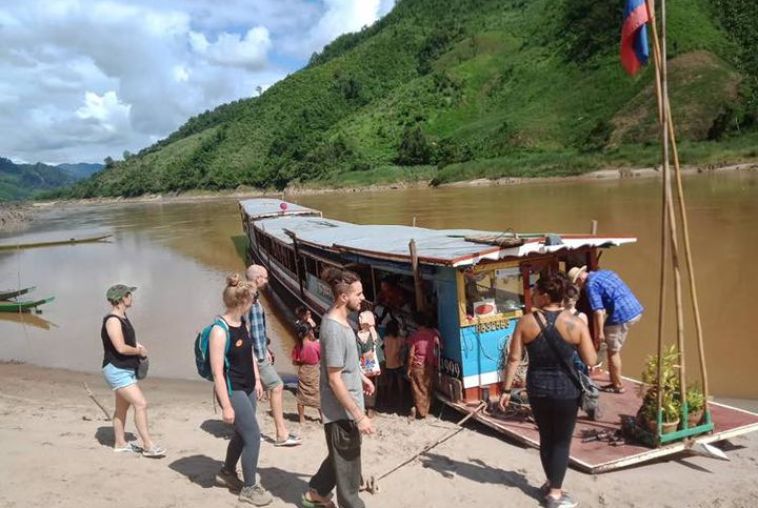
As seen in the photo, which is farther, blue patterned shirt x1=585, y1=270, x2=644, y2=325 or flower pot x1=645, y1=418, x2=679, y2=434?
blue patterned shirt x1=585, y1=270, x2=644, y2=325

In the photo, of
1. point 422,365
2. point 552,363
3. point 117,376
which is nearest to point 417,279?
point 422,365

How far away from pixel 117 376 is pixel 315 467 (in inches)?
82.9

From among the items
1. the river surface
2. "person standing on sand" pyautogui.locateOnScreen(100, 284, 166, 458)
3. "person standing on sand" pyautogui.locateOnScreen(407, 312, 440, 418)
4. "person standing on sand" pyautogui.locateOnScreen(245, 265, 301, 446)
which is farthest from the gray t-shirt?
the river surface

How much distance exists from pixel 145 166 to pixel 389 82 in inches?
2657

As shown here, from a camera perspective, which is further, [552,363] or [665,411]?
[665,411]

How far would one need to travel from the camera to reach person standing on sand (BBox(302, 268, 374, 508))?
3773mm

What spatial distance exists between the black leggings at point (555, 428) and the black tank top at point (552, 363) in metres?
0.07

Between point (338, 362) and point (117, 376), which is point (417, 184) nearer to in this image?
point (117, 376)

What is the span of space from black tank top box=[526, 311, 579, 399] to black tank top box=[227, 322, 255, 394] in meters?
2.14

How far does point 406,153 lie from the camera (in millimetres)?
78688

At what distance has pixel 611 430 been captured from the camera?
612cm

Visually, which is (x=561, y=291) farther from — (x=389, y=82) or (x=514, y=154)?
(x=389, y=82)

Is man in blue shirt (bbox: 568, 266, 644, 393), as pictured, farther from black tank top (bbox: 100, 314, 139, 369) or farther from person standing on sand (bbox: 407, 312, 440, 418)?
black tank top (bbox: 100, 314, 139, 369)

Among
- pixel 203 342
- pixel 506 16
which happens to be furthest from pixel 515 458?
pixel 506 16
